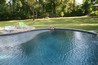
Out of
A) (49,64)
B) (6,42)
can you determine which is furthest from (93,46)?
(6,42)

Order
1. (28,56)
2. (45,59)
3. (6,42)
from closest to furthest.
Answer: (45,59)
(28,56)
(6,42)

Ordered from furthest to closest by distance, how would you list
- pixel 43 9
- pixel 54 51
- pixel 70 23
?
pixel 43 9
pixel 70 23
pixel 54 51

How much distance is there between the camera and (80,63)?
9.23 meters

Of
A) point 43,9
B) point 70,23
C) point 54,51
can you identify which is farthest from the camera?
point 43,9

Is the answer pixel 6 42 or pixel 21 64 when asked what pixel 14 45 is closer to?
pixel 6 42

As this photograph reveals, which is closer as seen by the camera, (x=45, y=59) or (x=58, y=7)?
(x=45, y=59)

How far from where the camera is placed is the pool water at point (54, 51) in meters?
9.74

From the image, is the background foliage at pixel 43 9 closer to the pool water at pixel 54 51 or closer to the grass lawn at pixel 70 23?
the grass lawn at pixel 70 23

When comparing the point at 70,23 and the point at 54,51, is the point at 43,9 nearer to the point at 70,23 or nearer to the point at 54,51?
the point at 70,23

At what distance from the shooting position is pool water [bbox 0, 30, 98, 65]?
9742mm

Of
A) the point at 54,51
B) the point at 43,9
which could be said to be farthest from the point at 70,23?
the point at 54,51

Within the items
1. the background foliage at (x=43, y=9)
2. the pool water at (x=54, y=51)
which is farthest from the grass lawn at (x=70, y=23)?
the background foliage at (x=43, y=9)

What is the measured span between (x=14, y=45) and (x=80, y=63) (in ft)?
19.5

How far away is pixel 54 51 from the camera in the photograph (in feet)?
38.8
